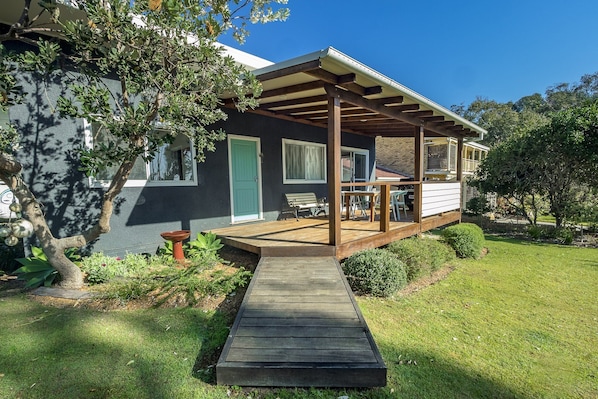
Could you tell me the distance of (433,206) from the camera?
7.30 m

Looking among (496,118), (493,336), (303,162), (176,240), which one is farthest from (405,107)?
(496,118)

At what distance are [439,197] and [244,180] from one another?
16.6ft

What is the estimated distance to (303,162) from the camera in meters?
8.42

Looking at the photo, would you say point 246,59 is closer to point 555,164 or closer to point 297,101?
point 297,101

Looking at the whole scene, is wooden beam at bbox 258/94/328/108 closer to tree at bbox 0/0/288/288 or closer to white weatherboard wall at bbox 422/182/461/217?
tree at bbox 0/0/288/288

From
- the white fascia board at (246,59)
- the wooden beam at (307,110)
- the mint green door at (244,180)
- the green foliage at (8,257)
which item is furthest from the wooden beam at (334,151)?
the green foliage at (8,257)

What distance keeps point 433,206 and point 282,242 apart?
174 inches

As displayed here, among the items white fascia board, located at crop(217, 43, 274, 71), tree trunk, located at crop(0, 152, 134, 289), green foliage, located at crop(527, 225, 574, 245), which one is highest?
white fascia board, located at crop(217, 43, 274, 71)

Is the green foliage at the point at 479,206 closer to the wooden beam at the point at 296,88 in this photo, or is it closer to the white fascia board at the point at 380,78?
the white fascia board at the point at 380,78

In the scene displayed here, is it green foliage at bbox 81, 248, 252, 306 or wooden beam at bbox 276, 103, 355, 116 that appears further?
wooden beam at bbox 276, 103, 355, 116

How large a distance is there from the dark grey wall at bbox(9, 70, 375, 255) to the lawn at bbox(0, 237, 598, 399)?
1.42 m

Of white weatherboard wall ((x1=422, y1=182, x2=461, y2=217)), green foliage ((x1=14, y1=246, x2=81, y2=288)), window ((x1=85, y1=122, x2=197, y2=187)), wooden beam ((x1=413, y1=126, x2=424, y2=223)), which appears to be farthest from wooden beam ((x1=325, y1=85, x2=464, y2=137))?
green foliage ((x1=14, y1=246, x2=81, y2=288))

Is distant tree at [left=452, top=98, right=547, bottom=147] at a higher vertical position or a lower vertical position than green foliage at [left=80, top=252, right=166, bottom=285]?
higher

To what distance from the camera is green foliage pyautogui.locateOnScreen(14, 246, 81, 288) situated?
12.9ft
